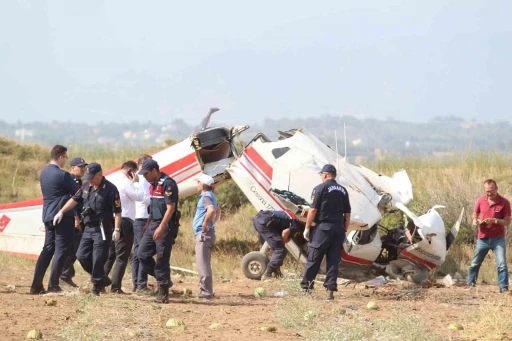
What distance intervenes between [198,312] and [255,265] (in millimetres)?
4252

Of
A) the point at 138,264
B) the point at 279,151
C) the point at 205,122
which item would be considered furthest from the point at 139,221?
the point at 205,122

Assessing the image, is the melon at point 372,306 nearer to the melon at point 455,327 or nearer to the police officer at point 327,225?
the police officer at point 327,225

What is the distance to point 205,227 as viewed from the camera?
12617 millimetres

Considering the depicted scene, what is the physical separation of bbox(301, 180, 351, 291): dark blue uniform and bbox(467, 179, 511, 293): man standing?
2.59 m

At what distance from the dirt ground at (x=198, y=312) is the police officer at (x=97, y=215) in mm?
409

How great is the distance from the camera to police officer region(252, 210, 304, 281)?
50.1ft

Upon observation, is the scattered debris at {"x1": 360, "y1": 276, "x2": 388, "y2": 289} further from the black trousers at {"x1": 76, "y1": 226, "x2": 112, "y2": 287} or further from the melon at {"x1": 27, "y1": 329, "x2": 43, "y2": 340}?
the melon at {"x1": 27, "y1": 329, "x2": 43, "y2": 340}

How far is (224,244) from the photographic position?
19250 millimetres

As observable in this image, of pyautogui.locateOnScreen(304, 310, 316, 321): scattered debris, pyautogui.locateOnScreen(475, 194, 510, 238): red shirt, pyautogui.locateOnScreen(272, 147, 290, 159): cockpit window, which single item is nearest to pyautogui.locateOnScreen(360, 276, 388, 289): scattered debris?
pyautogui.locateOnScreen(475, 194, 510, 238): red shirt

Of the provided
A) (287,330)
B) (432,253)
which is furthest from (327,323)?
(432,253)

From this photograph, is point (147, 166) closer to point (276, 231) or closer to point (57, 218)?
point (57, 218)

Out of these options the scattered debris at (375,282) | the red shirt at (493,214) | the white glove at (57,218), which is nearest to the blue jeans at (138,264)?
the white glove at (57,218)

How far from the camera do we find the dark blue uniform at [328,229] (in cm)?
1271

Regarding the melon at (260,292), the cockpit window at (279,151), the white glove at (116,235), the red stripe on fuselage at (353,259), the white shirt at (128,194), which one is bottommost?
the melon at (260,292)
